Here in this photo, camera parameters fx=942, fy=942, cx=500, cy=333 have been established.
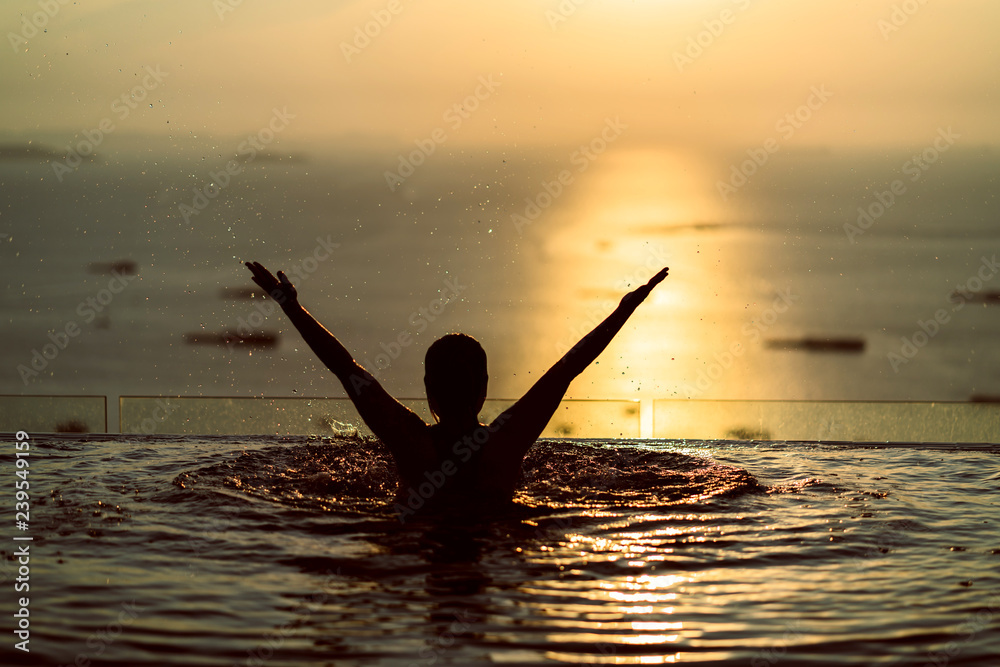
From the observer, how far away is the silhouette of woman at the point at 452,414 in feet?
12.1

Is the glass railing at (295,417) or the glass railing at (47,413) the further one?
the glass railing at (47,413)

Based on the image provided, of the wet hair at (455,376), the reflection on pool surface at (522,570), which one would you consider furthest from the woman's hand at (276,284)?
the reflection on pool surface at (522,570)

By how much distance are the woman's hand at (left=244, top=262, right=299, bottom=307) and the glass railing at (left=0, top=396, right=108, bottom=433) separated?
14.8 ft

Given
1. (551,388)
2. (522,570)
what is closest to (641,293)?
(551,388)

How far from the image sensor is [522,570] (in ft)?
10.4

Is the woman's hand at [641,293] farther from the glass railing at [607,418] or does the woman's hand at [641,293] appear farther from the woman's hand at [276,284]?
the glass railing at [607,418]

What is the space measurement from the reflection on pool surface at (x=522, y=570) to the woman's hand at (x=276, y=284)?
0.92m

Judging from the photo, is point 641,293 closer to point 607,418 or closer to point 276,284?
point 276,284

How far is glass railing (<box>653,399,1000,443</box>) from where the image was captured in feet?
23.5

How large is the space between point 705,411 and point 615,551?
4035 millimetres

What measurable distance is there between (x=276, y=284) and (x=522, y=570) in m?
1.50

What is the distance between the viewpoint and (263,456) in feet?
19.5

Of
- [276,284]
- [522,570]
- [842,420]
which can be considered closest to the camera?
[522,570]

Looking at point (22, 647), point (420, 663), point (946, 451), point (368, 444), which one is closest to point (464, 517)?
point (420, 663)
